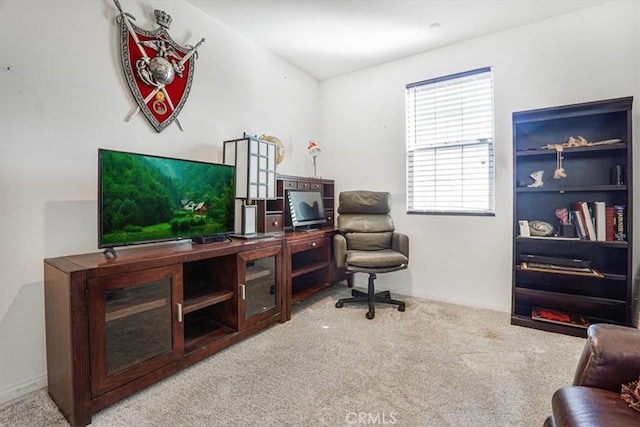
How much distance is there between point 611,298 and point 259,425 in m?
2.88

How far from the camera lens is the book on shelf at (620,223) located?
226 centimetres

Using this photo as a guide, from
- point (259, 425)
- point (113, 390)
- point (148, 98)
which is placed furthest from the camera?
point (148, 98)

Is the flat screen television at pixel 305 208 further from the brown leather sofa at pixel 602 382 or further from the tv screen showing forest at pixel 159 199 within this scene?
the brown leather sofa at pixel 602 382

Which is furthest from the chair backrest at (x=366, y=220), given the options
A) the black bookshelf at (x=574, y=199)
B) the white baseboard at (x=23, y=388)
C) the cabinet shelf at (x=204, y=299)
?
the white baseboard at (x=23, y=388)

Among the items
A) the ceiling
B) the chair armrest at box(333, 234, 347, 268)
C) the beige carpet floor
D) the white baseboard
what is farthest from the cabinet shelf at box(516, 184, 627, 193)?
the white baseboard

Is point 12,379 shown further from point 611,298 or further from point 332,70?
point 611,298

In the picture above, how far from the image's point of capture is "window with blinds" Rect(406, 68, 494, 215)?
9.75 ft

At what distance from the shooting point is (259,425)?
1.42 metres

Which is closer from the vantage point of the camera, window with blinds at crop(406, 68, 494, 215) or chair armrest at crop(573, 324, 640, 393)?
chair armrest at crop(573, 324, 640, 393)

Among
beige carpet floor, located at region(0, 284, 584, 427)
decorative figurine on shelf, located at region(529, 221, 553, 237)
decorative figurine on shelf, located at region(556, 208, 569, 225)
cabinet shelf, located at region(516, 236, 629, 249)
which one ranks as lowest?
beige carpet floor, located at region(0, 284, 584, 427)

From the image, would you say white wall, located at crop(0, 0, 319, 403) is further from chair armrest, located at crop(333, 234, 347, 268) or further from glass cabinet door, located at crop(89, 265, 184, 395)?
chair armrest, located at crop(333, 234, 347, 268)

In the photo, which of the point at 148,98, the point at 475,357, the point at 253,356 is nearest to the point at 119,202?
the point at 148,98

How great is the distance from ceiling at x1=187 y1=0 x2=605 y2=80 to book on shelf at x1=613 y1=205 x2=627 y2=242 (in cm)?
157

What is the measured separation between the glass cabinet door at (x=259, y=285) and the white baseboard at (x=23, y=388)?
3.71 feet
